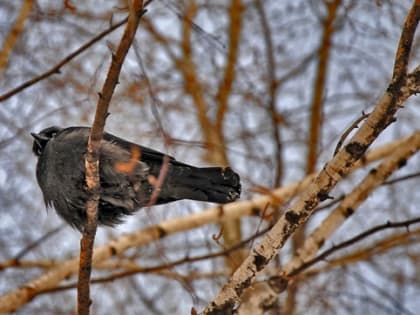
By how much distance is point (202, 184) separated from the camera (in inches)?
114

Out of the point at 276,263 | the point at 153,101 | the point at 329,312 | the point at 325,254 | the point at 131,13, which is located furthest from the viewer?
the point at 329,312

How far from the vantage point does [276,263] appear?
409 cm

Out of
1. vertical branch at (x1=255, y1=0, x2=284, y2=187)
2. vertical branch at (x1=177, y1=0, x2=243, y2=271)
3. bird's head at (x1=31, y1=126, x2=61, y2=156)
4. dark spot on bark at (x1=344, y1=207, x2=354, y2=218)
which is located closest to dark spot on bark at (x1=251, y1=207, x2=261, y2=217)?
vertical branch at (x1=255, y1=0, x2=284, y2=187)

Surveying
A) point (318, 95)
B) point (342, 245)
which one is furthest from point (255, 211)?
point (318, 95)

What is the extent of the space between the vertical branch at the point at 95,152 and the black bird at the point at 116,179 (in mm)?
350

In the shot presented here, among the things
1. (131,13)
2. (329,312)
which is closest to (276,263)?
(329,312)

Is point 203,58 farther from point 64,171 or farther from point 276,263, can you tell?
point 64,171

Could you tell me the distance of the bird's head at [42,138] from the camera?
3033 mm

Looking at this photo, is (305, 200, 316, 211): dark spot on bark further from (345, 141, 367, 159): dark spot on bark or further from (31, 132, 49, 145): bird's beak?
(31, 132, 49, 145): bird's beak

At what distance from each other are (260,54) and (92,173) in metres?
3.05

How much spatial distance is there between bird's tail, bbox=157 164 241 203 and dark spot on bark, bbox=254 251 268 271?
63 centimetres

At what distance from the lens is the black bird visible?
108 inches

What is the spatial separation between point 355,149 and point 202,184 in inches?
37.0

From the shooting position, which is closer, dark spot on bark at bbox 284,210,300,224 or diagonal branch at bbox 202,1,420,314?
diagonal branch at bbox 202,1,420,314
